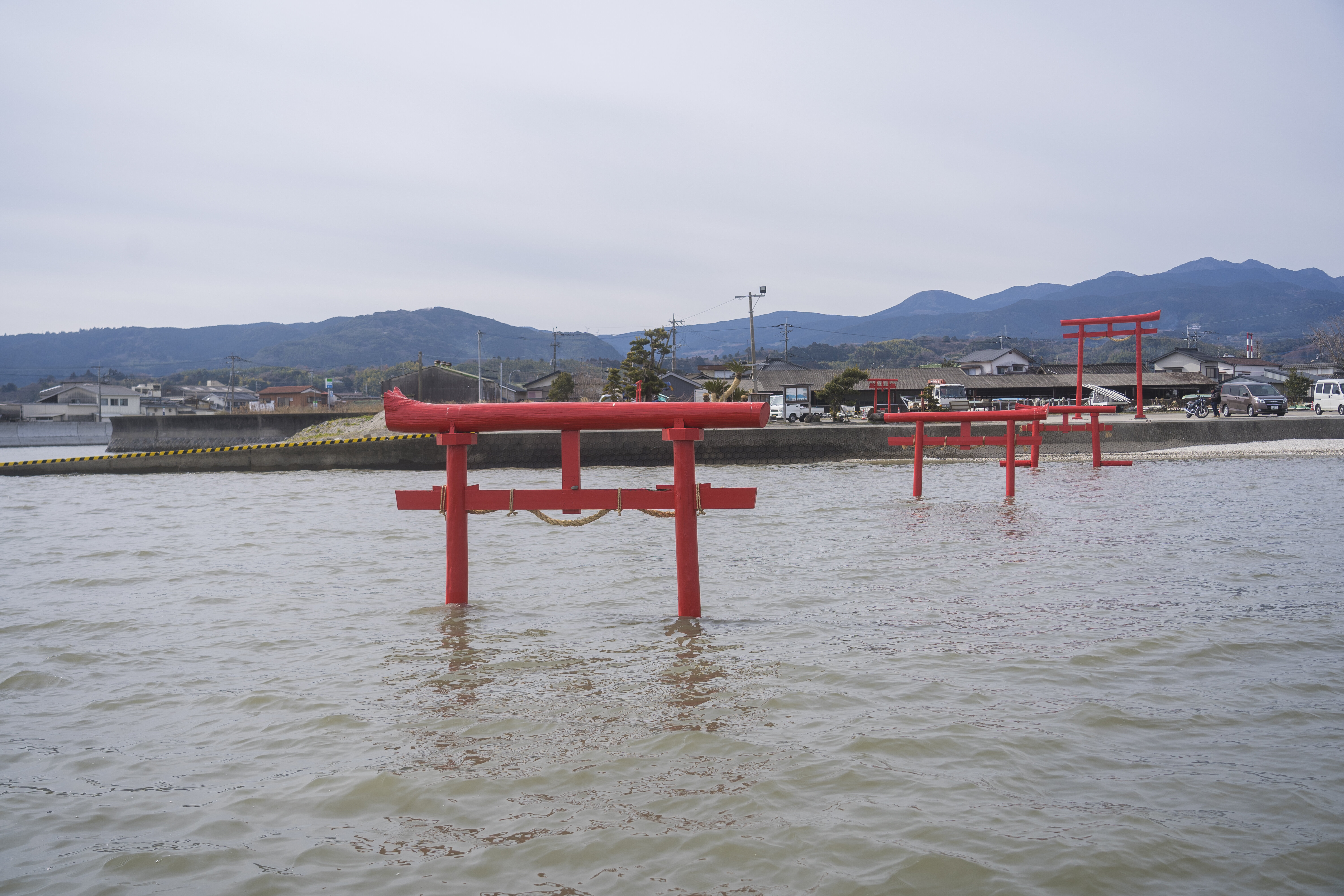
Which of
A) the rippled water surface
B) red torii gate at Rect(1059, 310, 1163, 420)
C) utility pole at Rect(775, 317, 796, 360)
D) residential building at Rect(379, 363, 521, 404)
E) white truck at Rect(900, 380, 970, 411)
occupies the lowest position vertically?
the rippled water surface

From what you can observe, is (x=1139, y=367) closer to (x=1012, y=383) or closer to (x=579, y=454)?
(x=579, y=454)

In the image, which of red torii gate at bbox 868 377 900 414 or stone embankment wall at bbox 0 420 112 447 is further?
stone embankment wall at bbox 0 420 112 447

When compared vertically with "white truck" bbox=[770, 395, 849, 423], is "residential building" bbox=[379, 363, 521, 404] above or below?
above

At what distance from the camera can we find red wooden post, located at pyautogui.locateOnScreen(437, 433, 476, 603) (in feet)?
16.3

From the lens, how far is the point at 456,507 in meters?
5.02

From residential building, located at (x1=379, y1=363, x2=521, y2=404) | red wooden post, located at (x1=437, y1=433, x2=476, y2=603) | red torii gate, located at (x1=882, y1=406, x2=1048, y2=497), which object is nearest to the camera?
red wooden post, located at (x1=437, y1=433, x2=476, y2=603)

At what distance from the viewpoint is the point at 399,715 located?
3.56m

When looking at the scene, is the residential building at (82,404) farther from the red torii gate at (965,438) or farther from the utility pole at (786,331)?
the red torii gate at (965,438)

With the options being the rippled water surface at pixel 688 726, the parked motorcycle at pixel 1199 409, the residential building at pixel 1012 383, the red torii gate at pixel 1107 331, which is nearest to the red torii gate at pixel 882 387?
the residential building at pixel 1012 383

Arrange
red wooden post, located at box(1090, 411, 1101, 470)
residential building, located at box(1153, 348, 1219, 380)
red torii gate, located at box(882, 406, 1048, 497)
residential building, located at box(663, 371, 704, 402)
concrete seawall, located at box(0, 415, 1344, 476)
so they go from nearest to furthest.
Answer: red torii gate, located at box(882, 406, 1048, 497)
red wooden post, located at box(1090, 411, 1101, 470)
concrete seawall, located at box(0, 415, 1344, 476)
residential building, located at box(663, 371, 704, 402)
residential building, located at box(1153, 348, 1219, 380)

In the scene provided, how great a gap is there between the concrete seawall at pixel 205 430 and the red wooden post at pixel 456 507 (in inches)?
1656

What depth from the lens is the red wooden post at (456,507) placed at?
4.97 meters

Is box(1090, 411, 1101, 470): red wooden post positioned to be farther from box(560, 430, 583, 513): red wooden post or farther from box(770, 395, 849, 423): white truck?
box(770, 395, 849, 423): white truck

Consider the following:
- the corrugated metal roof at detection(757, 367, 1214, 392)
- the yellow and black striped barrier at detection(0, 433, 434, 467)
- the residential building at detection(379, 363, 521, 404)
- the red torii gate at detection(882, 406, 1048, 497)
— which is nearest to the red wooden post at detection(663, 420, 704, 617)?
the red torii gate at detection(882, 406, 1048, 497)
